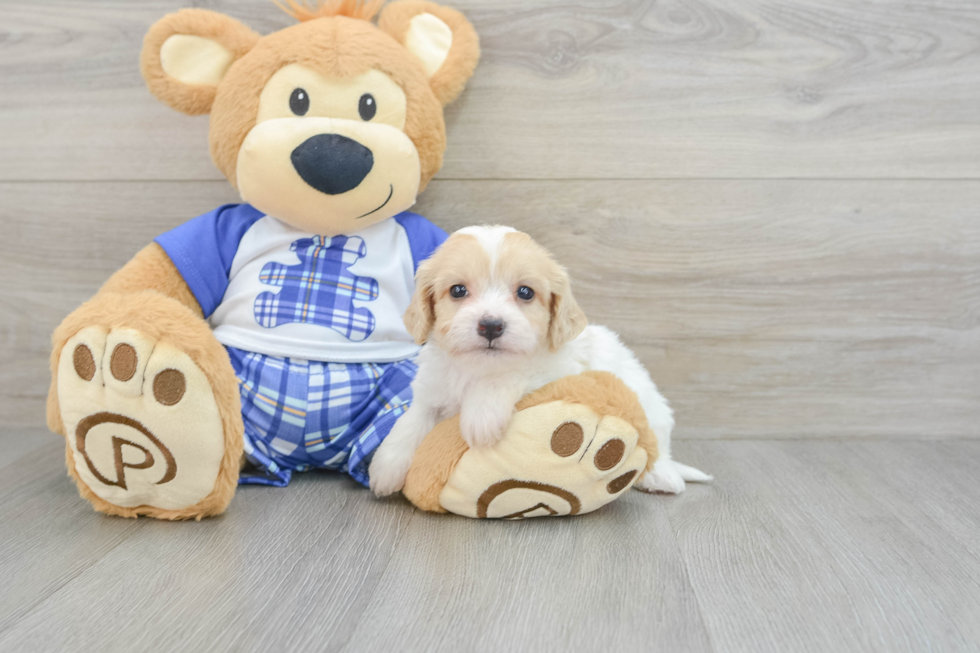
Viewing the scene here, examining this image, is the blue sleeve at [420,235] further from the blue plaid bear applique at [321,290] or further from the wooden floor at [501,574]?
the wooden floor at [501,574]

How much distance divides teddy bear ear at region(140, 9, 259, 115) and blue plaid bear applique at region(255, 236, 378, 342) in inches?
12.1

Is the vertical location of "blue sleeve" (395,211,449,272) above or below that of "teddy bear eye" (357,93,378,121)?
below

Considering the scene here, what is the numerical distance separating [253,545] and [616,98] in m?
1.04

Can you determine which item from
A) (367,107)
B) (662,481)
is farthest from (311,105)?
(662,481)

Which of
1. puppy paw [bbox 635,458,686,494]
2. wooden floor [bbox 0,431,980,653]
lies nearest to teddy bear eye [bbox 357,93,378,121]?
wooden floor [bbox 0,431,980,653]

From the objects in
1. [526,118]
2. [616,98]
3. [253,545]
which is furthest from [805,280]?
[253,545]

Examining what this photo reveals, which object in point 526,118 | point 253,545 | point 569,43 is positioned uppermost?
point 569,43

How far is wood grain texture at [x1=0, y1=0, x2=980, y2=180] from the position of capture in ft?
4.44

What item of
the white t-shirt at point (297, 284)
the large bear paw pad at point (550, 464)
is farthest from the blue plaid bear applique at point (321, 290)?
the large bear paw pad at point (550, 464)

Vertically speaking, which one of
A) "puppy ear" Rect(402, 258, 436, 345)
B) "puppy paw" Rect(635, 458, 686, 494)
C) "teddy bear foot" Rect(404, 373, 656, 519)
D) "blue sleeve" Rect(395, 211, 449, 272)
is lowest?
"puppy paw" Rect(635, 458, 686, 494)

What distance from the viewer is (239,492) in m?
1.13

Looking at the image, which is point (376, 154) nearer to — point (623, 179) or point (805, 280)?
point (623, 179)

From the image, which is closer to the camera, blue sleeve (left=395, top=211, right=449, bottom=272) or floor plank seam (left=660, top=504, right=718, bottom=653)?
floor plank seam (left=660, top=504, right=718, bottom=653)

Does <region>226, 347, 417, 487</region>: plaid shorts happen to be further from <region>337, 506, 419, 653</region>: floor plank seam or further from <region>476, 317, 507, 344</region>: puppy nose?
<region>476, 317, 507, 344</region>: puppy nose
